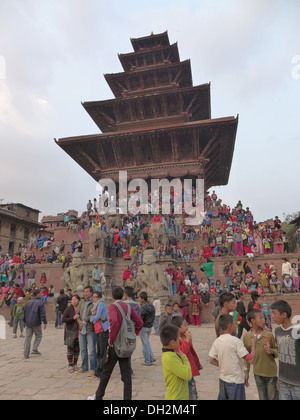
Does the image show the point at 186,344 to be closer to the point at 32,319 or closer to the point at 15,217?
the point at 32,319

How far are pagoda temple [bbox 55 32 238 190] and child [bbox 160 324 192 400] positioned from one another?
2265 centimetres

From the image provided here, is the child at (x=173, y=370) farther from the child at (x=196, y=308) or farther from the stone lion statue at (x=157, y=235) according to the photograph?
the stone lion statue at (x=157, y=235)

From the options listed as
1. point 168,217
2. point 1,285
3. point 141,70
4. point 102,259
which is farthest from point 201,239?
point 141,70

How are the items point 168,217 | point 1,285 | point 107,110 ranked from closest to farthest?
point 1,285, point 168,217, point 107,110

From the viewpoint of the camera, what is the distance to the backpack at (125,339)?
3788mm

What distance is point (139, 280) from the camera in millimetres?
10867

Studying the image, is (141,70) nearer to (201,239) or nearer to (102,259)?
(201,239)

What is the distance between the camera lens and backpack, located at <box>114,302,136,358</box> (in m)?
3.79

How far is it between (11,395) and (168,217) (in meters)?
15.7

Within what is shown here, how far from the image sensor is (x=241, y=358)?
9.91 feet

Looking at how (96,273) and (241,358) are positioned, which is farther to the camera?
(96,273)

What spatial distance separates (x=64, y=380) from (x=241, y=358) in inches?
132

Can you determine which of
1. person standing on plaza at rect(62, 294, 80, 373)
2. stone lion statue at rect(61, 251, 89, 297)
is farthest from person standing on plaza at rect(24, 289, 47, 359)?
stone lion statue at rect(61, 251, 89, 297)

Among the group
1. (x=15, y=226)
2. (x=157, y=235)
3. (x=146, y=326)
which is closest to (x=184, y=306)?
(x=157, y=235)
